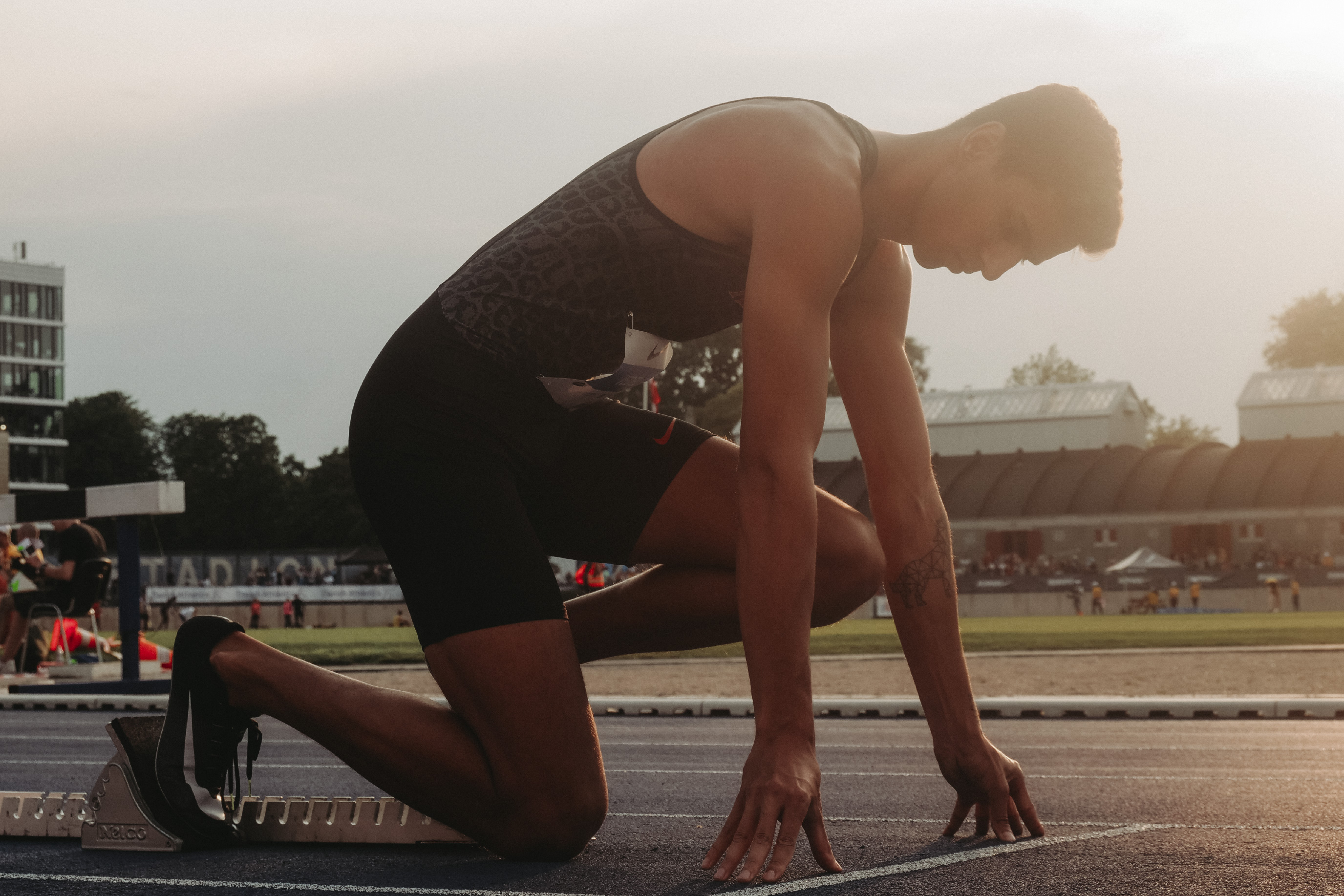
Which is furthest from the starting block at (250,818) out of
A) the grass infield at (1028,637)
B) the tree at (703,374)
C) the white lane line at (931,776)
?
the tree at (703,374)

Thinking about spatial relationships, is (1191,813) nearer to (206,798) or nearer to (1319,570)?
(206,798)

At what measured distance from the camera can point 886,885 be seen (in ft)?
8.32

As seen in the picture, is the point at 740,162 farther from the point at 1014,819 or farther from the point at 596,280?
the point at 1014,819

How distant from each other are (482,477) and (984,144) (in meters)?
1.14

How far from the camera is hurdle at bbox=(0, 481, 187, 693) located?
12.0m

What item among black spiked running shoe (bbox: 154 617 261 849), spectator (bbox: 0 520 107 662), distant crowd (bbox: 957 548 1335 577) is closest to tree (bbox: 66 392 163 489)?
distant crowd (bbox: 957 548 1335 577)

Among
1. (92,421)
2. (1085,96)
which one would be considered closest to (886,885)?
(1085,96)

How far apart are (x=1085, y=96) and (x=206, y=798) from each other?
2280 mm

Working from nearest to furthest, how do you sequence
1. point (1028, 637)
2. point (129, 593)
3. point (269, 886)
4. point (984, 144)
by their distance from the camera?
1. point (269, 886)
2. point (984, 144)
3. point (129, 593)
4. point (1028, 637)

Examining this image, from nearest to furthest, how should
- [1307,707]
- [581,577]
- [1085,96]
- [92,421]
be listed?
1. [1085,96]
2. [1307,707]
3. [581,577]
4. [92,421]

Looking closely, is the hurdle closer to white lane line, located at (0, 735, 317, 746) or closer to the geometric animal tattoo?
white lane line, located at (0, 735, 317, 746)

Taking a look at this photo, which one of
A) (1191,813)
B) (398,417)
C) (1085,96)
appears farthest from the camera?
(1191,813)

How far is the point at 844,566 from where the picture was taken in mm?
3166

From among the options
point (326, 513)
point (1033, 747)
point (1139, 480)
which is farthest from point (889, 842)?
point (326, 513)
